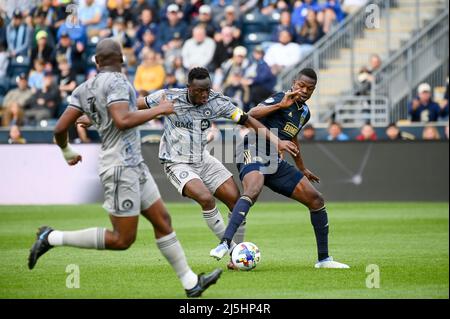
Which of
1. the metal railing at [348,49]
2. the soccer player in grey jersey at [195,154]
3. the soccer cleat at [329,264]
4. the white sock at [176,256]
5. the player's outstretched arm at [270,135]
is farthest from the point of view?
the metal railing at [348,49]

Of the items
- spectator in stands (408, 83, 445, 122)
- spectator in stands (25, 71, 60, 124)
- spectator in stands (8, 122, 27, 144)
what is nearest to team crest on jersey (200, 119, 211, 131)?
spectator in stands (8, 122, 27, 144)

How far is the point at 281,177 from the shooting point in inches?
454

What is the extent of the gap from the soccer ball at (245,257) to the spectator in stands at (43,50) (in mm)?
16061

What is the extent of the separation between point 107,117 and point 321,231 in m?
3.51

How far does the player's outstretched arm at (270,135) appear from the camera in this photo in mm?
10641

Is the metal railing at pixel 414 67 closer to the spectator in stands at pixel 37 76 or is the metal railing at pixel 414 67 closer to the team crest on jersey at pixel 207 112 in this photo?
the spectator in stands at pixel 37 76

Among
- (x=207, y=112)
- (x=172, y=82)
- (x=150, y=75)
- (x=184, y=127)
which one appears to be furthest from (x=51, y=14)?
(x=207, y=112)

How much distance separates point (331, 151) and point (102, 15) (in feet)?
29.2

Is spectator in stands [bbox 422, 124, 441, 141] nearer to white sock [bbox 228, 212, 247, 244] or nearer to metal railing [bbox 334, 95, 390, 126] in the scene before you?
metal railing [bbox 334, 95, 390, 126]

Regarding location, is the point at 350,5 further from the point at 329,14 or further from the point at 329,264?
the point at 329,264

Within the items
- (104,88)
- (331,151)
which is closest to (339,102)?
(331,151)

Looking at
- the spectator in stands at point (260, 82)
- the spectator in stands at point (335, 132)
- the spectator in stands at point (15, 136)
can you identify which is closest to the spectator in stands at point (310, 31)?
the spectator in stands at point (260, 82)

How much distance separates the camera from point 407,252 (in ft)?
42.8

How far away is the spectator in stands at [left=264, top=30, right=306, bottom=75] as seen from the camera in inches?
979
